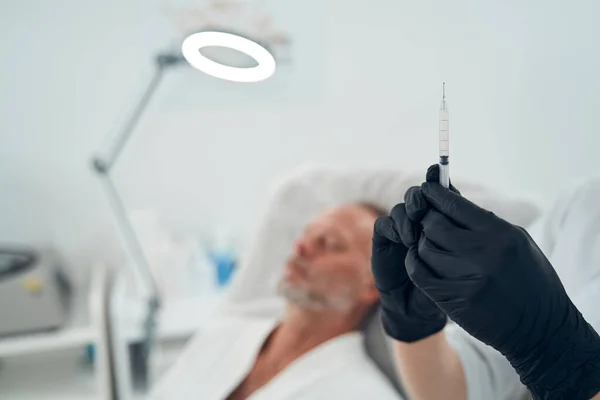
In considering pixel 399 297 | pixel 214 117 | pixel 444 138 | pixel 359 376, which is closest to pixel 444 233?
pixel 444 138

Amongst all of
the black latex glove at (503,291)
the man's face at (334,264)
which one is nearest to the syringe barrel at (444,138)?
the black latex glove at (503,291)

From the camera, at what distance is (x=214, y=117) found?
1.95 meters

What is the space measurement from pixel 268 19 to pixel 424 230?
124cm

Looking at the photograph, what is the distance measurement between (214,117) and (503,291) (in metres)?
1.36

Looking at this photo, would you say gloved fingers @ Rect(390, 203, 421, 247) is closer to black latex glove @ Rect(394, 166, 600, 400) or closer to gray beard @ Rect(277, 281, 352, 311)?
black latex glove @ Rect(394, 166, 600, 400)

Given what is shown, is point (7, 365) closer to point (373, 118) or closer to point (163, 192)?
point (163, 192)

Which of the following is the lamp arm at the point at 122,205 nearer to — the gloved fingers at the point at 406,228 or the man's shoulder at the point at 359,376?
the man's shoulder at the point at 359,376

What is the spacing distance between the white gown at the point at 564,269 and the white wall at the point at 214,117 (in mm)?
243

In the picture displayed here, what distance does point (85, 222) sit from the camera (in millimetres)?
2006

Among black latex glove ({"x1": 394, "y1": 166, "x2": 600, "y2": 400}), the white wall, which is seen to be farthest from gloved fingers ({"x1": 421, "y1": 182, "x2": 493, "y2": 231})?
the white wall

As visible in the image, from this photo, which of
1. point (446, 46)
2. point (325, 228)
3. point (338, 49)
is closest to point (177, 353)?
point (325, 228)

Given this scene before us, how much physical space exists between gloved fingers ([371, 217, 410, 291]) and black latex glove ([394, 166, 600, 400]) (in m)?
0.14

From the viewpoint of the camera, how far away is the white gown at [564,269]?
102 centimetres

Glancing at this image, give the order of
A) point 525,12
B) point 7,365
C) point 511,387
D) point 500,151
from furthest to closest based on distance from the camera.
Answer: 1. point 7,365
2. point 500,151
3. point 525,12
4. point 511,387
